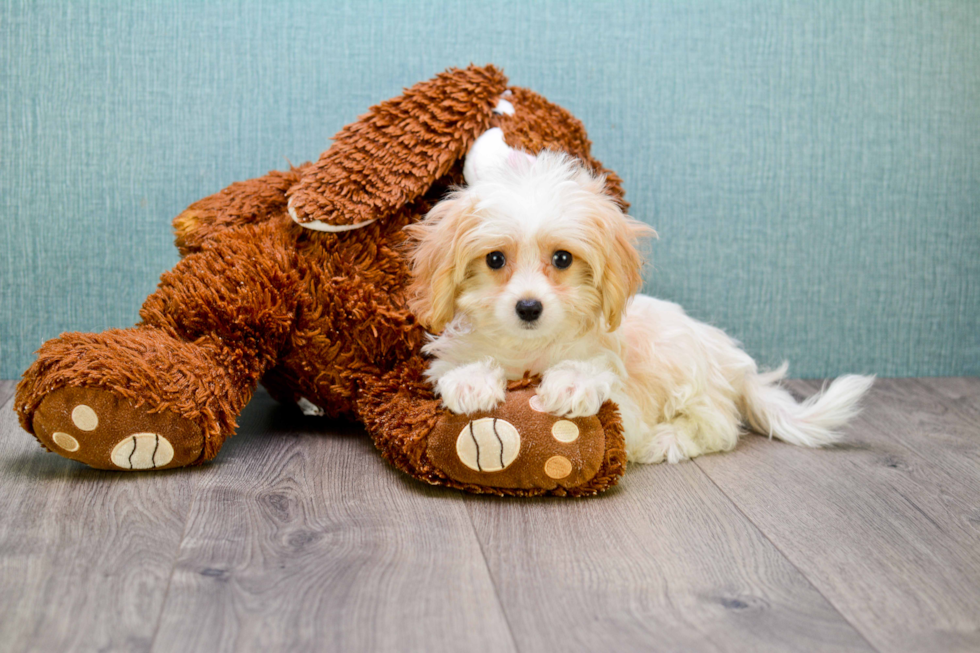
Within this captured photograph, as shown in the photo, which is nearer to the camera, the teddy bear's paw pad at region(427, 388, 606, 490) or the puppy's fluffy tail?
the teddy bear's paw pad at region(427, 388, 606, 490)

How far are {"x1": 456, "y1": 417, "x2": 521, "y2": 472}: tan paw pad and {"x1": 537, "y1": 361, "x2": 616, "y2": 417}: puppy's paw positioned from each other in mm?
70

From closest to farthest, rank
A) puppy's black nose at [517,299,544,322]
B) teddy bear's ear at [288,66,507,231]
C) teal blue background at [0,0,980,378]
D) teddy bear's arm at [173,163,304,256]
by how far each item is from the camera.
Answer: puppy's black nose at [517,299,544,322], teddy bear's ear at [288,66,507,231], teddy bear's arm at [173,163,304,256], teal blue background at [0,0,980,378]

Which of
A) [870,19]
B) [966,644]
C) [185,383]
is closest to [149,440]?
[185,383]

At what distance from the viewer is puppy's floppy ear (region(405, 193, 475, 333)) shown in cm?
133

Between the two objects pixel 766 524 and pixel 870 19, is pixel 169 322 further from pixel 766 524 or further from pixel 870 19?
pixel 870 19

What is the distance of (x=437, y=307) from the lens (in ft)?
4.44

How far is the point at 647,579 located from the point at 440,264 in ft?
1.82

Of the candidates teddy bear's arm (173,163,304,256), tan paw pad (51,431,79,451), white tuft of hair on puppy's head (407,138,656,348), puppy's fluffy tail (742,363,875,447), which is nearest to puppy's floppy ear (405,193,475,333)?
white tuft of hair on puppy's head (407,138,656,348)

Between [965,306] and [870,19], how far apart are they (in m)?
0.76

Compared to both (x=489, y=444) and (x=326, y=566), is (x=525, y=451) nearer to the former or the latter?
(x=489, y=444)

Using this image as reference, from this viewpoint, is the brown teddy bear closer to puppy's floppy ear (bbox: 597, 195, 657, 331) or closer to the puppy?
the puppy

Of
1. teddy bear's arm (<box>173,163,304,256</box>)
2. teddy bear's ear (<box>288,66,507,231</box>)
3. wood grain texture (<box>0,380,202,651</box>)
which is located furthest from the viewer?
teddy bear's arm (<box>173,163,304,256</box>)

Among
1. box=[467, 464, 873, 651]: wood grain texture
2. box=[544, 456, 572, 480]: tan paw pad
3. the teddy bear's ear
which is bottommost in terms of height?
box=[467, 464, 873, 651]: wood grain texture

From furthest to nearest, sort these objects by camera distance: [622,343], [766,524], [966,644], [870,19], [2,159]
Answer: [870,19] < [2,159] < [622,343] < [766,524] < [966,644]
